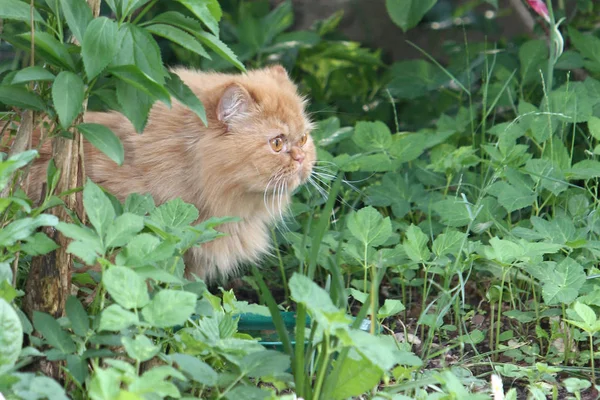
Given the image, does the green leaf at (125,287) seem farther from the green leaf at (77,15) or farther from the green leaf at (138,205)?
the green leaf at (77,15)

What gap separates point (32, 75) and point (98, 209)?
12.7 inches

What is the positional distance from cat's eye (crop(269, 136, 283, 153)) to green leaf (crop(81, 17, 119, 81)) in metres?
0.89

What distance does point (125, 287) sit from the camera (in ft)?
5.46

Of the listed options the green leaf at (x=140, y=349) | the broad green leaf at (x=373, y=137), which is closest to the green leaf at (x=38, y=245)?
the green leaf at (x=140, y=349)

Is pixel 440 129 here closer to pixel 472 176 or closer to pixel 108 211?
pixel 472 176

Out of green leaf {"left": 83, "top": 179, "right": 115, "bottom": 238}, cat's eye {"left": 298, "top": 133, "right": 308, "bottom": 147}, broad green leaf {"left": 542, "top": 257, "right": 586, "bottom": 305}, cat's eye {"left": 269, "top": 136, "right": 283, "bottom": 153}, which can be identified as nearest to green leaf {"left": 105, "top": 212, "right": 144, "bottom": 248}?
green leaf {"left": 83, "top": 179, "right": 115, "bottom": 238}

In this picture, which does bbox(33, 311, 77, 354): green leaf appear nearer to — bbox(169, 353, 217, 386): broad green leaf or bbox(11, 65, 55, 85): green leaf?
bbox(169, 353, 217, 386): broad green leaf

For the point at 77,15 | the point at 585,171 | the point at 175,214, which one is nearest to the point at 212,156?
the point at 175,214

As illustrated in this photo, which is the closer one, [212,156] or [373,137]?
[212,156]

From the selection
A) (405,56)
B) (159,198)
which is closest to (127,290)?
(159,198)

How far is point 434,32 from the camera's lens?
479 cm

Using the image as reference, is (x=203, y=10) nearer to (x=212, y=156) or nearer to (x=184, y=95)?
(x=184, y=95)

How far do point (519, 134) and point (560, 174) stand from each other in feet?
0.89

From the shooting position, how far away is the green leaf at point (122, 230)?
1.75 m
